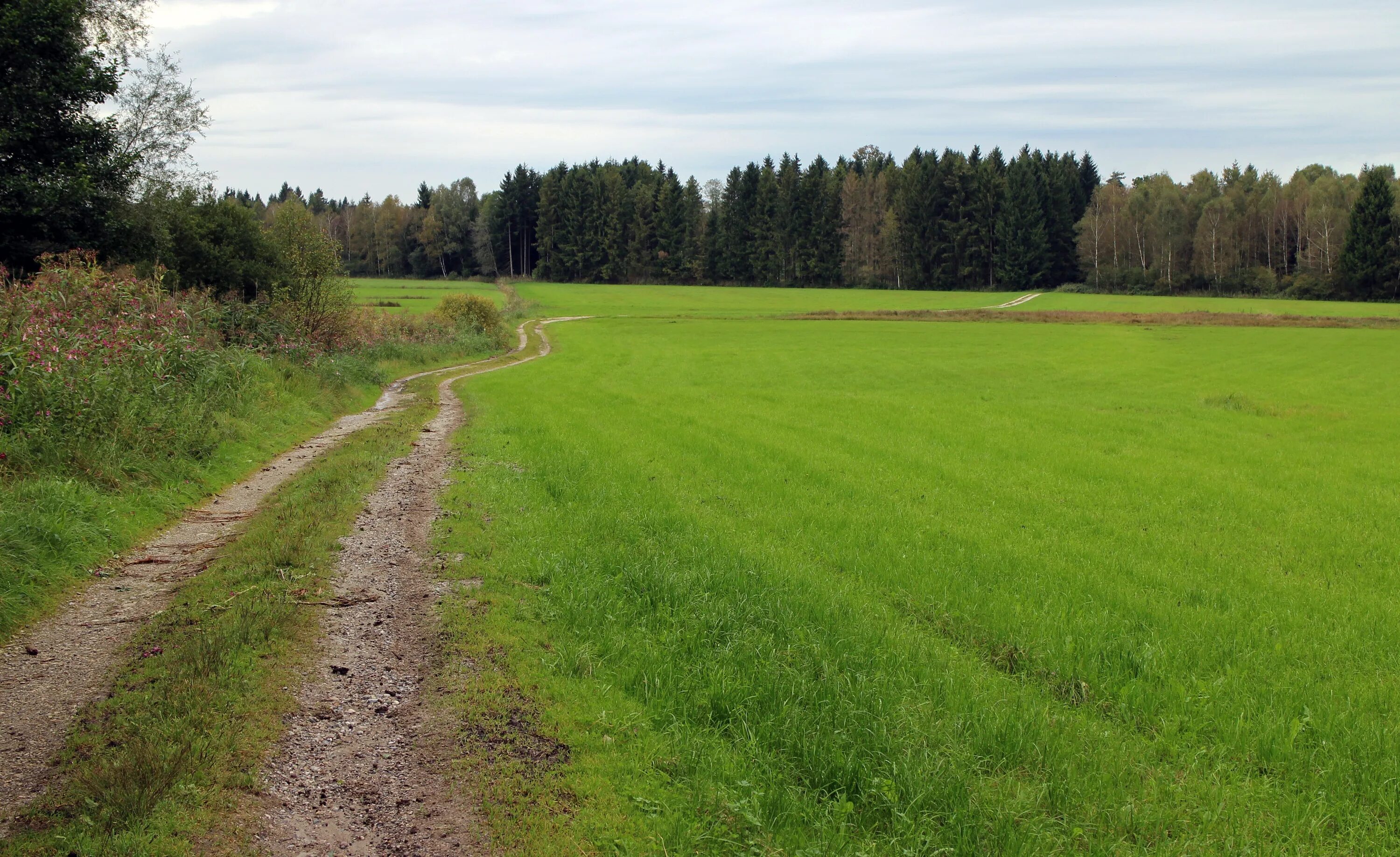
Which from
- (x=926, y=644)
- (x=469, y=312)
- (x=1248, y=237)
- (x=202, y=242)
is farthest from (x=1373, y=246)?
(x=926, y=644)

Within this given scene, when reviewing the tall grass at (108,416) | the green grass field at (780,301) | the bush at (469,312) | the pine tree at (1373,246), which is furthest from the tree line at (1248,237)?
the tall grass at (108,416)

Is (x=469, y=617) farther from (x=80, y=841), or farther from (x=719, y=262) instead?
(x=719, y=262)

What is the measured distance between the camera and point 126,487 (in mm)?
11703

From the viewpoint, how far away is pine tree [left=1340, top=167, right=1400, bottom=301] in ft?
302

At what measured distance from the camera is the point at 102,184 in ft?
98.1

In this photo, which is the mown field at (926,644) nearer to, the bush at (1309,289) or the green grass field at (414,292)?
the green grass field at (414,292)

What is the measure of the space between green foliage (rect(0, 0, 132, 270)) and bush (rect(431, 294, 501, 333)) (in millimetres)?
25548

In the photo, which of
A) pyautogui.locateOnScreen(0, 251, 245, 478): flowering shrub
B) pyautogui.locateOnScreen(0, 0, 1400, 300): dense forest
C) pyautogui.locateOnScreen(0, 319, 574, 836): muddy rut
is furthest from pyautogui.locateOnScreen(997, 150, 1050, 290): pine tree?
pyautogui.locateOnScreen(0, 319, 574, 836): muddy rut

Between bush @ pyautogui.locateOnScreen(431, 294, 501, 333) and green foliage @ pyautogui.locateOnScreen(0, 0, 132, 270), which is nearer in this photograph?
green foliage @ pyautogui.locateOnScreen(0, 0, 132, 270)

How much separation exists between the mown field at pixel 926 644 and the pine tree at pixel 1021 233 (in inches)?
4172

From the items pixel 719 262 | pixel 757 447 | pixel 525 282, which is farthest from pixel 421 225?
pixel 757 447

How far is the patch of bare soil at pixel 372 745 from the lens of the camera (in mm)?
4781

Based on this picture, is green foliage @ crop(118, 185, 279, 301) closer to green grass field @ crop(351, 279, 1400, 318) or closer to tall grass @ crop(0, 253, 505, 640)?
tall grass @ crop(0, 253, 505, 640)

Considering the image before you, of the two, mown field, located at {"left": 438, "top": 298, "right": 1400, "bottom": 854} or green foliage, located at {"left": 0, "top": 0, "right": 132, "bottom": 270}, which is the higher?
green foliage, located at {"left": 0, "top": 0, "right": 132, "bottom": 270}
